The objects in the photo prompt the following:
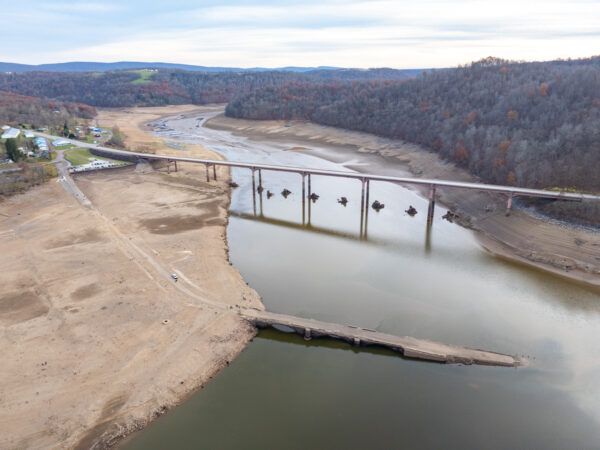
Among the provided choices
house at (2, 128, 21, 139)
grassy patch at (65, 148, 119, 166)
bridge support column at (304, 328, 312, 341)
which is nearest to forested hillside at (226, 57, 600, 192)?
bridge support column at (304, 328, 312, 341)

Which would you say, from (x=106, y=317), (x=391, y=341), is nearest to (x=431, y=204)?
(x=391, y=341)

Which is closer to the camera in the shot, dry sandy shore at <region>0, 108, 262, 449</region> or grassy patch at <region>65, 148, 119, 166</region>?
dry sandy shore at <region>0, 108, 262, 449</region>

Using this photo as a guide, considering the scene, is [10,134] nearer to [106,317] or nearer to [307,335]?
[106,317]

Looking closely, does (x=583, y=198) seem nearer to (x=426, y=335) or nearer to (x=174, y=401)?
(x=426, y=335)

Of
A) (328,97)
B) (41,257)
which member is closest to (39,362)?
(41,257)

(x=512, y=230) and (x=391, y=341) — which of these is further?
(x=512, y=230)

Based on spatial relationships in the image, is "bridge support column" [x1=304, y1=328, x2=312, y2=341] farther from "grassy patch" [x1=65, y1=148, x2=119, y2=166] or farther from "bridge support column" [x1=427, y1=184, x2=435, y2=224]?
"grassy patch" [x1=65, y1=148, x2=119, y2=166]
